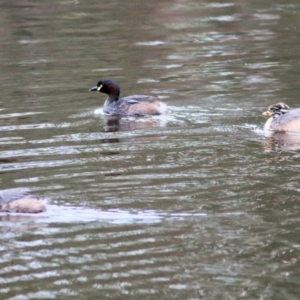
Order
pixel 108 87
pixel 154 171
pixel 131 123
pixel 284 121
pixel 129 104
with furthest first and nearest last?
pixel 108 87 → pixel 129 104 → pixel 131 123 → pixel 284 121 → pixel 154 171

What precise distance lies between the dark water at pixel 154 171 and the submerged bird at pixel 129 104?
0.20m

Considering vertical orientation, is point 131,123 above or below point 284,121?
below

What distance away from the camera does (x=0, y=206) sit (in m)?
8.62

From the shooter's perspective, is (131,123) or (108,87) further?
(108,87)

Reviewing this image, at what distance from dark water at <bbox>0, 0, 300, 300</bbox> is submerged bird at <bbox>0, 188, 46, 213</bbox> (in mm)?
82

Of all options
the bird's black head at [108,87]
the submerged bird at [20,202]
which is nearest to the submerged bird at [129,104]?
the bird's black head at [108,87]

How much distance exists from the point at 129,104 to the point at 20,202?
5282mm

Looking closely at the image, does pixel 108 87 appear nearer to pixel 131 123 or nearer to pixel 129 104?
pixel 129 104

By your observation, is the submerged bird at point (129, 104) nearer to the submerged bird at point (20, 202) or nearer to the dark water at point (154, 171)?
the dark water at point (154, 171)

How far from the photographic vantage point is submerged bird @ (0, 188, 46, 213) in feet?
27.7

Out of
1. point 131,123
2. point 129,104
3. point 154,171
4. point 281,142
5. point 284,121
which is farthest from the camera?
point 129,104

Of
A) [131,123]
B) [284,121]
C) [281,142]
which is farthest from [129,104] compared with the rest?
[281,142]

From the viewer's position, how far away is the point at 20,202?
8.52 metres

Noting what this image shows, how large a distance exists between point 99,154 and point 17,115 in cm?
298
